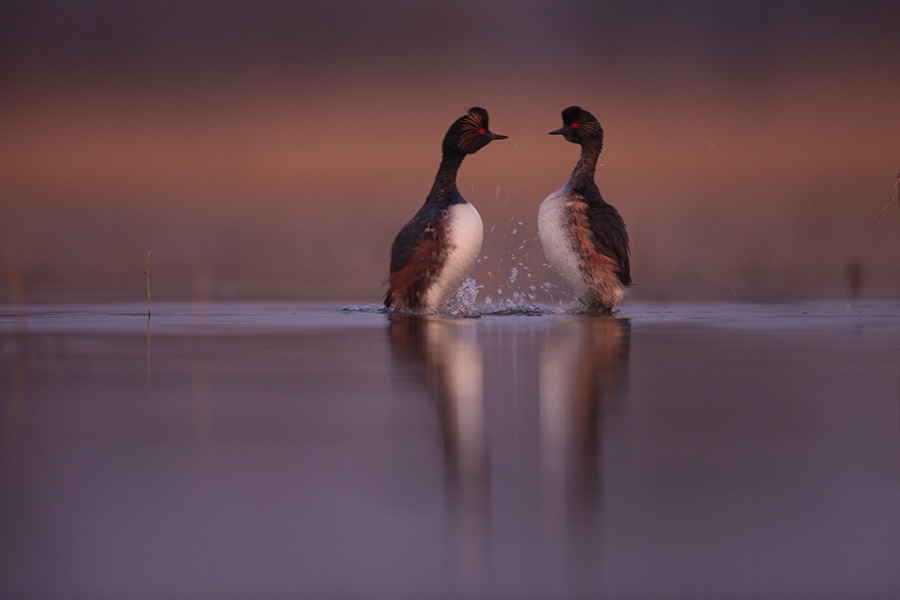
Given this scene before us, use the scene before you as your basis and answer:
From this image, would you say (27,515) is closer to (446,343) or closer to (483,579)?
(483,579)

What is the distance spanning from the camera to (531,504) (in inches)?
103

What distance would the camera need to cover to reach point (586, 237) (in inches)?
392

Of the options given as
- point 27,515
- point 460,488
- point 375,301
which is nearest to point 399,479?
point 460,488

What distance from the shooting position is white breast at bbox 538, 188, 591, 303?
10039 millimetres

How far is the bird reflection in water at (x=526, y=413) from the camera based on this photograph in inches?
93.7

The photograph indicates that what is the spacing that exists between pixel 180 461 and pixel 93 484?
363 mm

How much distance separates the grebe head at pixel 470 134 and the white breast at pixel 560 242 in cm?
97

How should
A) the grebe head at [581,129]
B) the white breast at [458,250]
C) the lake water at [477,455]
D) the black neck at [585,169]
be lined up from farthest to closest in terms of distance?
the grebe head at [581,129] → the black neck at [585,169] → the white breast at [458,250] → the lake water at [477,455]

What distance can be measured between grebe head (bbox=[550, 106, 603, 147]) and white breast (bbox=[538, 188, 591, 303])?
2.18ft

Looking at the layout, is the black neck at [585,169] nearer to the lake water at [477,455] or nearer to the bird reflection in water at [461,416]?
the bird reflection in water at [461,416]

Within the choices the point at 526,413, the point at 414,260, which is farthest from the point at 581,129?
the point at 526,413

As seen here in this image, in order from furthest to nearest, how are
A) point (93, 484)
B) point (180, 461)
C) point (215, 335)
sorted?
point (215, 335)
point (180, 461)
point (93, 484)

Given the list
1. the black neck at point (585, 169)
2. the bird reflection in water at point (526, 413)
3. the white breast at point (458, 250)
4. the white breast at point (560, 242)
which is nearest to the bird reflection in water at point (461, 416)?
the bird reflection in water at point (526, 413)

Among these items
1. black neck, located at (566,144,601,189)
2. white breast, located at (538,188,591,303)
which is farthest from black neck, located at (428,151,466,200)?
black neck, located at (566,144,601,189)
